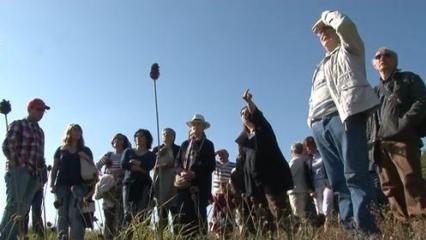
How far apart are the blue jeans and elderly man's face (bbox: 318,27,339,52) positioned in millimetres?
655

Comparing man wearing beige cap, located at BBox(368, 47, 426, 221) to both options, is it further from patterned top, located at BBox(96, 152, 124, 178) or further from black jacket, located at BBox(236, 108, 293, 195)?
patterned top, located at BBox(96, 152, 124, 178)

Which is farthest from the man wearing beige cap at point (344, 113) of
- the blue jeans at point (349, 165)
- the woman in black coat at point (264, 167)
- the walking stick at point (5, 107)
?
the walking stick at point (5, 107)

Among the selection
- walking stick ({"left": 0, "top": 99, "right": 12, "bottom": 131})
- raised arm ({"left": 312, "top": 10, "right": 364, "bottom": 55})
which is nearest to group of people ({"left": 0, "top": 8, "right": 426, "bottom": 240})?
raised arm ({"left": 312, "top": 10, "right": 364, "bottom": 55})

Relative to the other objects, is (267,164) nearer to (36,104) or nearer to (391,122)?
(391,122)

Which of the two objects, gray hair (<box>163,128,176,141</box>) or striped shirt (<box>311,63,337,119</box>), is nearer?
striped shirt (<box>311,63,337,119</box>)

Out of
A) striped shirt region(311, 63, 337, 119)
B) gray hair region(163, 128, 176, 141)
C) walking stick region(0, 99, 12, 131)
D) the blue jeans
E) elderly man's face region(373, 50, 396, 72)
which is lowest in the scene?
the blue jeans

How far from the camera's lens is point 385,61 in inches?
230

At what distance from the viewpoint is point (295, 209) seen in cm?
812

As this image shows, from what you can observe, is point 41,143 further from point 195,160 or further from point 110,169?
point 195,160

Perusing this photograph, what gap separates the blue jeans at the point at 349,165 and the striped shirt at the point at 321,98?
2.5 inches

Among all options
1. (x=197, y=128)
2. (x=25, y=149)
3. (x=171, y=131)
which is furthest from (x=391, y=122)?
(x=25, y=149)

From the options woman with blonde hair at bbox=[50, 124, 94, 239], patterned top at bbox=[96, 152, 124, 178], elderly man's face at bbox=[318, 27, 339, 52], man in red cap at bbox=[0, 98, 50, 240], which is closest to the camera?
elderly man's face at bbox=[318, 27, 339, 52]

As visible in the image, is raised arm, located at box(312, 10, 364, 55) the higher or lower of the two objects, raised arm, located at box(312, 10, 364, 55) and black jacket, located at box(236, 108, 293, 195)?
the higher

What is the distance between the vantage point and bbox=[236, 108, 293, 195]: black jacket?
252 inches
